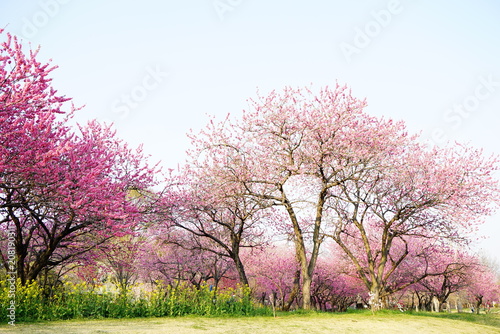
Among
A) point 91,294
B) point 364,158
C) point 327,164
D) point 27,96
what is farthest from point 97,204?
point 364,158

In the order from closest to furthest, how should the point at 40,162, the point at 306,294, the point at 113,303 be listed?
1. the point at 40,162
2. the point at 113,303
3. the point at 306,294

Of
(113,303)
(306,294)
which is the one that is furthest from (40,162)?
(306,294)

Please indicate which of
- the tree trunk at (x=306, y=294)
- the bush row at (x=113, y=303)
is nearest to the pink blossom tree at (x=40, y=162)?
the bush row at (x=113, y=303)

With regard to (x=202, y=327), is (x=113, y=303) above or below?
above

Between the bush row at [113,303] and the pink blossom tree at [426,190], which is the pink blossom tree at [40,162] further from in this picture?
the pink blossom tree at [426,190]

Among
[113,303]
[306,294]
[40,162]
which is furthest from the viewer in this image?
[306,294]

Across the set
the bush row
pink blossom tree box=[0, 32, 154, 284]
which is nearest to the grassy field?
the bush row

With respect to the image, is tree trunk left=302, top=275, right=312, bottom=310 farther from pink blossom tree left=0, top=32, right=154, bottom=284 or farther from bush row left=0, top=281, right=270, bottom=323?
pink blossom tree left=0, top=32, right=154, bottom=284

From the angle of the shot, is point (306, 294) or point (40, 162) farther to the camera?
point (306, 294)

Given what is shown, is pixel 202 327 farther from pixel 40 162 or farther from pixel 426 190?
pixel 426 190

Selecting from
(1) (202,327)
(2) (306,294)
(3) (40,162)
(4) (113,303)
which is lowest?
Result: (1) (202,327)

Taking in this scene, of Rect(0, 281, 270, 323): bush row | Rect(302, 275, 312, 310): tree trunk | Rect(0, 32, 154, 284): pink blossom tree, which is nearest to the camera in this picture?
Rect(0, 32, 154, 284): pink blossom tree

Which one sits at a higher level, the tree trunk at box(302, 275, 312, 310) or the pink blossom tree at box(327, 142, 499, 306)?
the pink blossom tree at box(327, 142, 499, 306)

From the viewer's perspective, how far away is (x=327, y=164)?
57.1 feet
